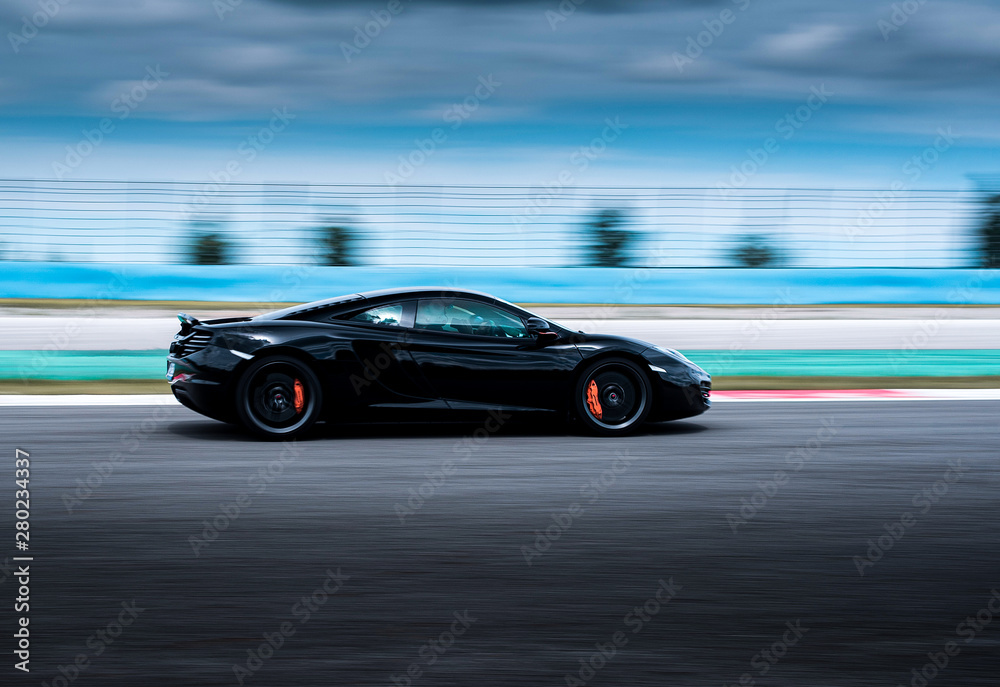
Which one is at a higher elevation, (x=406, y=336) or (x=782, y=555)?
(x=406, y=336)

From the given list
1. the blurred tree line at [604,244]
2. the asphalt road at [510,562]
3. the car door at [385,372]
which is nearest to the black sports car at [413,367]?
the car door at [385,372]

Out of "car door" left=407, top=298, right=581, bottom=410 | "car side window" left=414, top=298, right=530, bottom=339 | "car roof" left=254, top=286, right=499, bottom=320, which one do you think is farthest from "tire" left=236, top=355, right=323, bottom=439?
"car side window" left=414, top=298, right=530, bottom=339

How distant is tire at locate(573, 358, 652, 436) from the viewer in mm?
7965

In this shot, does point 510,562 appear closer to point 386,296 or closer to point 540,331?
point 540,331

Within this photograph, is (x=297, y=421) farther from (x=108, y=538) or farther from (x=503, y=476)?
(x=108, y=538)

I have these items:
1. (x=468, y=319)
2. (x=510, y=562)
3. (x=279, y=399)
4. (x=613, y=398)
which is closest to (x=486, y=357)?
(x=468, y=319)

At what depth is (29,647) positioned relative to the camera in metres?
3.51

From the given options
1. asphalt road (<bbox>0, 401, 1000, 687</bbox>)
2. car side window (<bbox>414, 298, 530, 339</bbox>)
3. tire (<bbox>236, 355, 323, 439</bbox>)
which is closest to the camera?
asphalt road (<bbox>0, 401, 1000, 687</bbox>)

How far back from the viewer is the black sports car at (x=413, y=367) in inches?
300

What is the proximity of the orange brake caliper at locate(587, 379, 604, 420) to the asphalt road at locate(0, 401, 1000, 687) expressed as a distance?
52cm

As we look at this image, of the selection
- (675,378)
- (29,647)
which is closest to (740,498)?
(675,378)

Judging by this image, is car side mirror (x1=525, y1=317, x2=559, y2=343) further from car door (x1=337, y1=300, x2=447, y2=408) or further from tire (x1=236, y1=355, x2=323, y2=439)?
tire (x1=236, y1=355, x2=323, y2=439)

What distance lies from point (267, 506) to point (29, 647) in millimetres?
2108

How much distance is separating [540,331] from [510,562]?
Answer: 3557 mm
